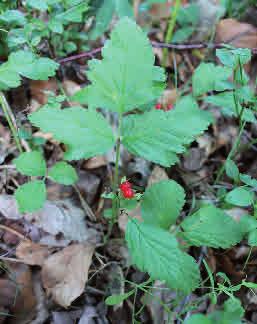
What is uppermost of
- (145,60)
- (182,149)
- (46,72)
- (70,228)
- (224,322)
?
(145,60)

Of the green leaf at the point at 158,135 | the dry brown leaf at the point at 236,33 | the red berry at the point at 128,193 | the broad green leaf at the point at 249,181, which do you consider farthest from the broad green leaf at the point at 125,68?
the dry brown leaf at the point at 236,33

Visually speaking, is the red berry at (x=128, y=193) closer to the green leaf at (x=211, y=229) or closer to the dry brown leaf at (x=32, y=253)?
the green leaf at (x=211, y=229)

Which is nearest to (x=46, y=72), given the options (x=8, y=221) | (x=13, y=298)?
(x=8, y=221)

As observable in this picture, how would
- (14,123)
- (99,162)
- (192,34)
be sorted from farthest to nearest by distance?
(192,34) < (99,162) < (14,123)

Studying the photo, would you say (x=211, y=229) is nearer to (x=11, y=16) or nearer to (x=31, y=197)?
(x=31, y=197)

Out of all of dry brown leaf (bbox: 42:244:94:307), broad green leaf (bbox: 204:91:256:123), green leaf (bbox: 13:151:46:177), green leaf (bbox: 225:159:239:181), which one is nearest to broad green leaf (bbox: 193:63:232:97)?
broad green leaf (bbox: 204:91:256:123)

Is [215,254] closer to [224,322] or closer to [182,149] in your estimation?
[224,322]
